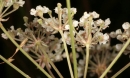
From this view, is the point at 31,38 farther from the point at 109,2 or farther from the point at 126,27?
the point at 109,2

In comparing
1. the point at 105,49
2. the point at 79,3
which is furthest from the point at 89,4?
the point at 105,49

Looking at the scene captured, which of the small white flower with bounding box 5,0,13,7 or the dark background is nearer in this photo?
the small white flower with bounding box 5,0,13,7

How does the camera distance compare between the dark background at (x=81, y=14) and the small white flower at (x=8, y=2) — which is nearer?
the small white flower at (x=8, y=2)

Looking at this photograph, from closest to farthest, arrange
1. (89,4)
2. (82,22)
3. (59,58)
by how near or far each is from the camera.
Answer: (82,22) < (59,58) < (89,4)

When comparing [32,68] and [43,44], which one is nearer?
[43,44]

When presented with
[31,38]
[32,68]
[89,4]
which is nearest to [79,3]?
[89,4]

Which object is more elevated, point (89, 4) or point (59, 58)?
point (89, 4)

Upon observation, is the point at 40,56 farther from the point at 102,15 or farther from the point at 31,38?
the point at 102,15

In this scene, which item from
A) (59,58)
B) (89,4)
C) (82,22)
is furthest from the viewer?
(89,4)

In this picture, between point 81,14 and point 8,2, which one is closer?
point 8,2
